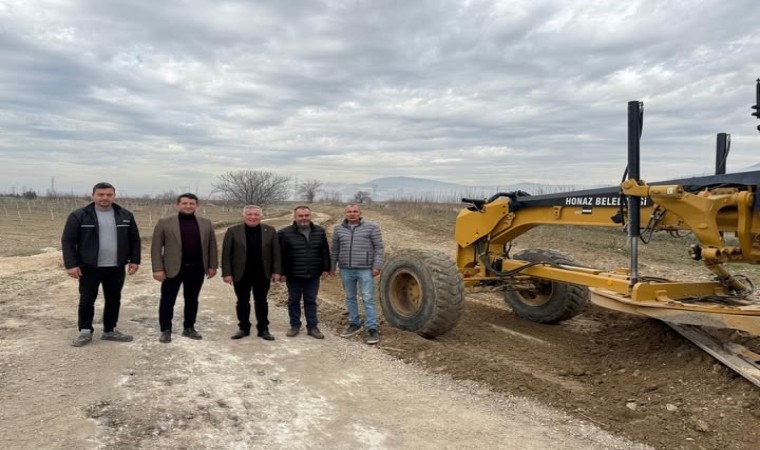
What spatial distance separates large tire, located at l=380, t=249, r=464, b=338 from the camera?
641 centimetres

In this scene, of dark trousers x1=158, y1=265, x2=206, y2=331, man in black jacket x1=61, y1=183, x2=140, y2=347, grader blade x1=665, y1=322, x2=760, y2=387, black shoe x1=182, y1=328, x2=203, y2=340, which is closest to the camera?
grader blade x1=665, y1=322, x2=760, y2=387

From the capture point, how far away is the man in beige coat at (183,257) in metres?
6.20

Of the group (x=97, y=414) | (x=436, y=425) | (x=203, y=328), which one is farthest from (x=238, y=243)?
(x=436, y=425)

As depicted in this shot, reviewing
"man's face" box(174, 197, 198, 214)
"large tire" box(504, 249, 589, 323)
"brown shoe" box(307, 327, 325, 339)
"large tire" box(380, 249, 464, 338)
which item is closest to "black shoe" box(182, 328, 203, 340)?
"brown shoe" box(307, 327, 325, 339)

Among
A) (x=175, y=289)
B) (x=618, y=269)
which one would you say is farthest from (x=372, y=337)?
(x=618, y=269)

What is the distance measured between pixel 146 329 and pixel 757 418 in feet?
20.8

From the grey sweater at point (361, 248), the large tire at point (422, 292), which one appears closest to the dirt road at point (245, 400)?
the large tire at point (422, 292)

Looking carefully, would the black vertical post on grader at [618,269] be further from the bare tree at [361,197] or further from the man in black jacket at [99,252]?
the bare tree at [361,197]

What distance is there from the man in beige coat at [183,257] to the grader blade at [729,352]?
17.2ft

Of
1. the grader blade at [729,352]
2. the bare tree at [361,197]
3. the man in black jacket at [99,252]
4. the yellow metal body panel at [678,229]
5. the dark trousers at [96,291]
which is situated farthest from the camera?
the bare tree at [361,197]

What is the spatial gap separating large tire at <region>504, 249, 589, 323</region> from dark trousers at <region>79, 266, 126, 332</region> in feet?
17.5

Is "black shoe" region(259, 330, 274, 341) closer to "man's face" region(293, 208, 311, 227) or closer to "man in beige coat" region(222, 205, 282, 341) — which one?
"man in beige coat" region(222, 205, 282, 341)

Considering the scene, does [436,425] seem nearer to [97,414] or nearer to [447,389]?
[447,389]

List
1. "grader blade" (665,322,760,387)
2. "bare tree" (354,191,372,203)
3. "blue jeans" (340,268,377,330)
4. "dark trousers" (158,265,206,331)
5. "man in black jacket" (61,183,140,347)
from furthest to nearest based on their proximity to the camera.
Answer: "bare tree" (354,191,372,203) < "blue jeans" (340,268,377,330) < "dark trousers" (158,265,206,331) < "man in black jacket" (61,183,140,347) < "grader blade" (665,322,760,387)
